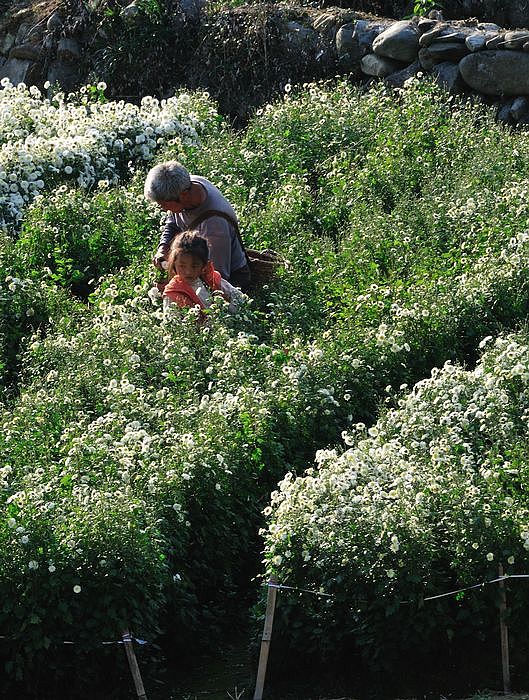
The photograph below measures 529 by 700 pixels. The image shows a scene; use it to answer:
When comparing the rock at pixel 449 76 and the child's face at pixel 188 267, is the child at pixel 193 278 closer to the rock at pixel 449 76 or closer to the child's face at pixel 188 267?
the child's face at pixel 188 267

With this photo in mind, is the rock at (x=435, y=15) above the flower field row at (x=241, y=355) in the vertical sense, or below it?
above

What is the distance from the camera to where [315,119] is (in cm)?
1102

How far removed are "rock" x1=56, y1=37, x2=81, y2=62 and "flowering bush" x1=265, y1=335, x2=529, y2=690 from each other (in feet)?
32.1

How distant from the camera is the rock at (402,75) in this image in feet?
39.8

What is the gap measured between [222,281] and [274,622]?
2.93 m

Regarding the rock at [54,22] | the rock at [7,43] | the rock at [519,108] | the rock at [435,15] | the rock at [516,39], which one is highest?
the rock at [7,43]

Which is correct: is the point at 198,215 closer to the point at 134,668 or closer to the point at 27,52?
the point at 134,668

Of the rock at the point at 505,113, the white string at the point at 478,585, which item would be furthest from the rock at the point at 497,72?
the white string at the point at 478,585

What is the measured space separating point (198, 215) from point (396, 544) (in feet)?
11.6

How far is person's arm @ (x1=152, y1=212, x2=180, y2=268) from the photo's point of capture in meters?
7.76

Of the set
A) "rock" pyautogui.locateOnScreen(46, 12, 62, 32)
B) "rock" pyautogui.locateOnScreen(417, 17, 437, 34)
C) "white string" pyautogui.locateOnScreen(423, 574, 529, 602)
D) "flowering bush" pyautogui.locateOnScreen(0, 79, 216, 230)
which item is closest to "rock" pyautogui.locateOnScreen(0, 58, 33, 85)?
"rock" pyautogui.locateOnScreen(46, 12, 62, 32)

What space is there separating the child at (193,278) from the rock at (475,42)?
527 centimetres

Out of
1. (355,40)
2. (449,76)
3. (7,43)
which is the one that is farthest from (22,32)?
(449,76)

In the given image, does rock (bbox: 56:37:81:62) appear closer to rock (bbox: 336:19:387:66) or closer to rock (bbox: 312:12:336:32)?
rock (bbox: 312:12:336:32)
